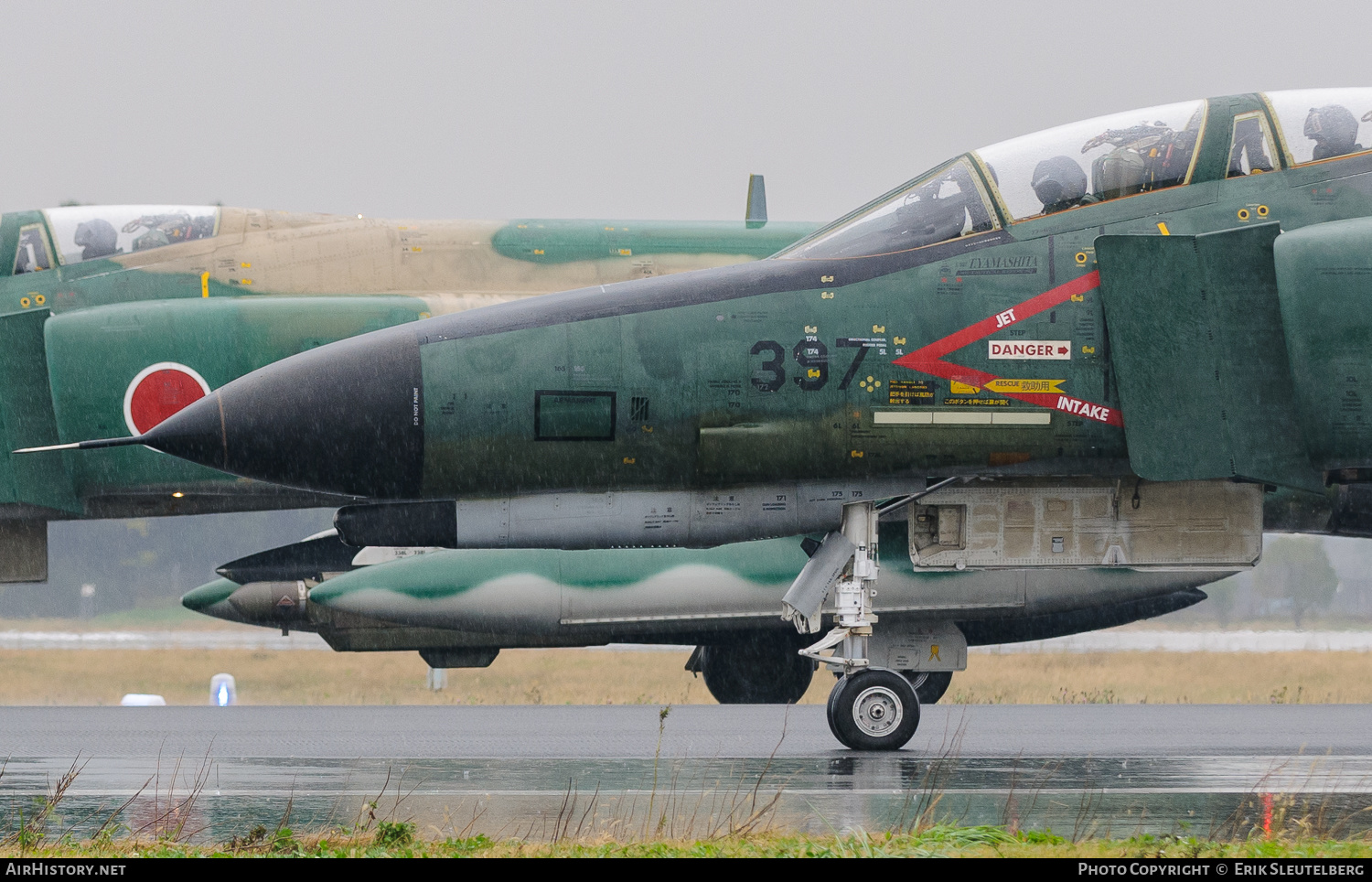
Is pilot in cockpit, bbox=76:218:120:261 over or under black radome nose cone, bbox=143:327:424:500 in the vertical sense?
over

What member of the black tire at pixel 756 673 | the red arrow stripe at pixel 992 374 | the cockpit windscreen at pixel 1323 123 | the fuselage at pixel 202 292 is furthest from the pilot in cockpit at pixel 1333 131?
the black tire at pixel 756 673

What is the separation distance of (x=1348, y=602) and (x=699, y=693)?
78.9 ft

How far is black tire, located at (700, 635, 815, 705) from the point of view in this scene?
54.2 feet

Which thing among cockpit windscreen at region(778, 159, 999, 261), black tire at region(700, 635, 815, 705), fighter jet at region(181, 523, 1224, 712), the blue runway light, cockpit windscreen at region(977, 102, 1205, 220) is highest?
cockpit windscreen at region(977, 102, 1205, 220)

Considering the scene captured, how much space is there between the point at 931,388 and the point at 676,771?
2.61 meters

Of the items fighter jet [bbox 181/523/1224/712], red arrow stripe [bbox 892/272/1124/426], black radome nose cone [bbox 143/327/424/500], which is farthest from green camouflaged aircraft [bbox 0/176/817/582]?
red arrow stripe [bbox 892/272/1124/426]

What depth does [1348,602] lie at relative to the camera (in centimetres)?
4391

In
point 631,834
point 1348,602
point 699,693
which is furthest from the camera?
point 1348,602

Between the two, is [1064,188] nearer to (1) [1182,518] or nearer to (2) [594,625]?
(1) [1182,518]

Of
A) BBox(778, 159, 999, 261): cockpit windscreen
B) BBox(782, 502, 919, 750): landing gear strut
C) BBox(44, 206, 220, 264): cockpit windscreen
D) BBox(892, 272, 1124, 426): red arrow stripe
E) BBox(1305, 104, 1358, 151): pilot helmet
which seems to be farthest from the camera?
BBox(44, 206, 220, 264): cockpit windscreen

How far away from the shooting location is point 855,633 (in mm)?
9531

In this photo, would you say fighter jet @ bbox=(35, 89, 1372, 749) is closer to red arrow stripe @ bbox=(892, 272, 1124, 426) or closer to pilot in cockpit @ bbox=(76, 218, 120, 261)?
red arrow stripe @ bbox=(892, 272, 1124, 426)

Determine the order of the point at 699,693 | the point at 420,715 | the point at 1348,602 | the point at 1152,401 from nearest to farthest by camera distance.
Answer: the point at 1152,401 < the point at 420,715 < the point at 699,693 < the point at 1348,602

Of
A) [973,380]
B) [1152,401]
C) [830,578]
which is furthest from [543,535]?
[1152,401]
